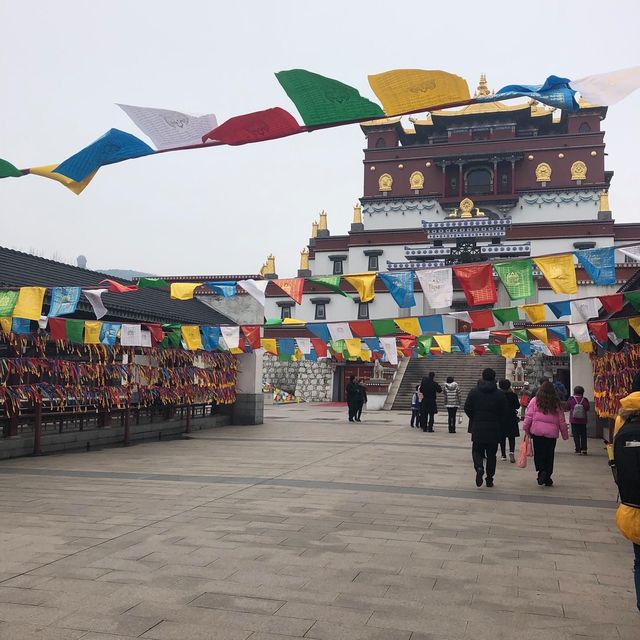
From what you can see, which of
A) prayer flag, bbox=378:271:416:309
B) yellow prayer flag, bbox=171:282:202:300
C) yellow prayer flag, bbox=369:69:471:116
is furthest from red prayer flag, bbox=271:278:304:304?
yellow prayer flag, bbox=369:69:471:116

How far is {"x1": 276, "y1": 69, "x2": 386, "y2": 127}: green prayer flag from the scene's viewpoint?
19.9 feet

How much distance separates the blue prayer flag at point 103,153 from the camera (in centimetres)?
701

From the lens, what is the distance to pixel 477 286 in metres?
11.8

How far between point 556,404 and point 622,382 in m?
6.14

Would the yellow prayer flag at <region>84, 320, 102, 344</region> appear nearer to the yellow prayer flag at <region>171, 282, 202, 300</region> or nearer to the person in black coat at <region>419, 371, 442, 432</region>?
the yellow prayer flag at <region>171, 282, 202, 300</region>

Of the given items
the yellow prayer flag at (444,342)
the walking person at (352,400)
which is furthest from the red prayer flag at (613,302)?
the walking person at (352,400)

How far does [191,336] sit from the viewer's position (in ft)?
56.7

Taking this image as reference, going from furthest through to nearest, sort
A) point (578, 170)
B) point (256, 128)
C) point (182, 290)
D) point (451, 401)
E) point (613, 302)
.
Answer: point (578, 170)
point (451, 401)
point (182, 290)
point (613, 302)
point (256, 128)

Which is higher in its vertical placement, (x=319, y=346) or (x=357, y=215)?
(x=357, y=215)

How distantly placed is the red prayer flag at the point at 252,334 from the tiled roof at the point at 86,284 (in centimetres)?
263

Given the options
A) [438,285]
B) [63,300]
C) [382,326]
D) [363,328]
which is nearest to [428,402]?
[382,326]

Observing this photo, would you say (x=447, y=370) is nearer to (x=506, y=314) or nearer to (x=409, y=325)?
(x=409, y=325)

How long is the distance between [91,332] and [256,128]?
31.4ft

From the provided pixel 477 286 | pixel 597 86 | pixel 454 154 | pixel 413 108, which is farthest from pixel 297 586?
pixel 454 154
